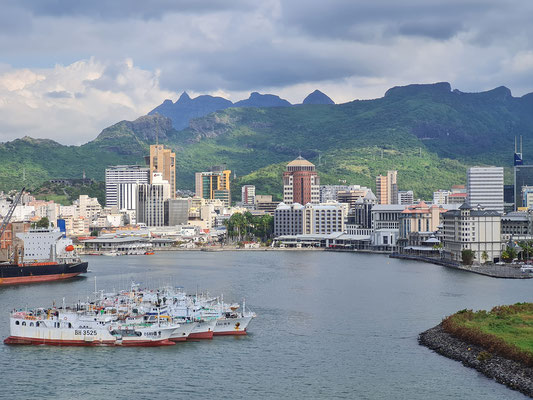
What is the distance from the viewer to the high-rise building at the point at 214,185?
18988 centimetres

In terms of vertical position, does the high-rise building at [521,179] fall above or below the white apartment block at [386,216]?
above

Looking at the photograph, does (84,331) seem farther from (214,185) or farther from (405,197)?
(214,185)

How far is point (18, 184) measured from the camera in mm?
180750

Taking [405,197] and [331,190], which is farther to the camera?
[405,197]

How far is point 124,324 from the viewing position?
38.4 metres

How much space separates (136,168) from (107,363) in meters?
162

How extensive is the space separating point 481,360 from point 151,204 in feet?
429

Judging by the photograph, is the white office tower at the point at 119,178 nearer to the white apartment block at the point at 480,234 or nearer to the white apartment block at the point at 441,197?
the white apartment block at the point at 441,197

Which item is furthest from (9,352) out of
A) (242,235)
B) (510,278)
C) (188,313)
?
(242,235)

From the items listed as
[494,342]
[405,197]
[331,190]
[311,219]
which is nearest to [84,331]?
[494,342]

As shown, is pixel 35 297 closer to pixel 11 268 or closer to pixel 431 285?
pixel 11 268

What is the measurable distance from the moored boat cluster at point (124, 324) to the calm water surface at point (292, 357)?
0.71 m

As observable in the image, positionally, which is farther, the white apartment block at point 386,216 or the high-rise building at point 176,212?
the high-rise building at point 176,212

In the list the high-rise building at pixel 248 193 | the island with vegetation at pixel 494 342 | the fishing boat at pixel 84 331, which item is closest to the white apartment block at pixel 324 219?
the high-rise building at pixel 248 193
